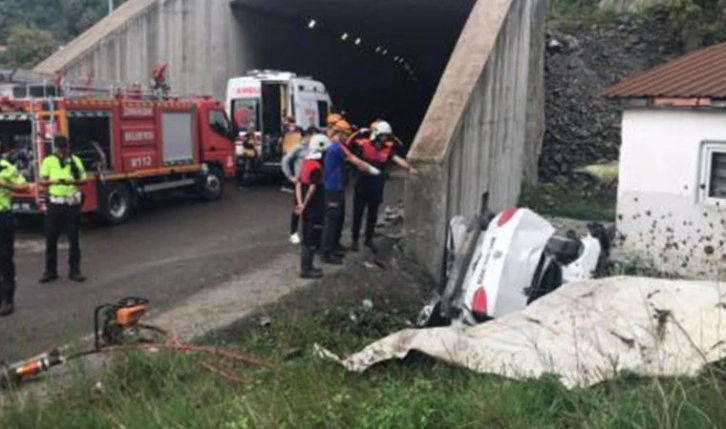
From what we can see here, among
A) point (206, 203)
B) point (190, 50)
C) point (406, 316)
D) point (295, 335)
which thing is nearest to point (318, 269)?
point (406, 316)

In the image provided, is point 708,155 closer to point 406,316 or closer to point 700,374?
point 406,316

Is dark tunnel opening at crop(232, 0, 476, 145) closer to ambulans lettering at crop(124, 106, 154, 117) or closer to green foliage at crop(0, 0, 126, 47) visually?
ambulans lettering at crop(124, 106, 154, 117)

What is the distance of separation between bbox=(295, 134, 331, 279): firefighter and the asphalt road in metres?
0.99

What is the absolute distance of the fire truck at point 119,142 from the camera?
12438mm

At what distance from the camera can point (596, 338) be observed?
5789mm

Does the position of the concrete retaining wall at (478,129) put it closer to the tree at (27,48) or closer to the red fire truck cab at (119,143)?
the red fire truck cab at (119,143)

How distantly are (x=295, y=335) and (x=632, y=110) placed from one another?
667cm

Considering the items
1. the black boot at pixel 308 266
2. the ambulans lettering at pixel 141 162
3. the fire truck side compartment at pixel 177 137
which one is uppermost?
the fire truck side compartment at pixel 177 137

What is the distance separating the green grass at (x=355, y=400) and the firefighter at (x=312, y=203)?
10.8 feet

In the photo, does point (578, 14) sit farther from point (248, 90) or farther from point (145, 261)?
point (145, 261)

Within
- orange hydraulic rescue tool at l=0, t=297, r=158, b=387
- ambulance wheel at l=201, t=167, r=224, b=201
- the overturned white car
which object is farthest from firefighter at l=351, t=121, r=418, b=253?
ambulance wheel at l=201, t=167, r=224, b=201

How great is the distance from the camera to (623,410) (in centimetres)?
416

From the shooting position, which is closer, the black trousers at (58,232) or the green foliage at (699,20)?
the black trousers at (58,232)

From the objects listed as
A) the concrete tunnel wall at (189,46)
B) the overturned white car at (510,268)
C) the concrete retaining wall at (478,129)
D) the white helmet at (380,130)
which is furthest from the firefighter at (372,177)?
the concrete tunnel wall at (189,46)
